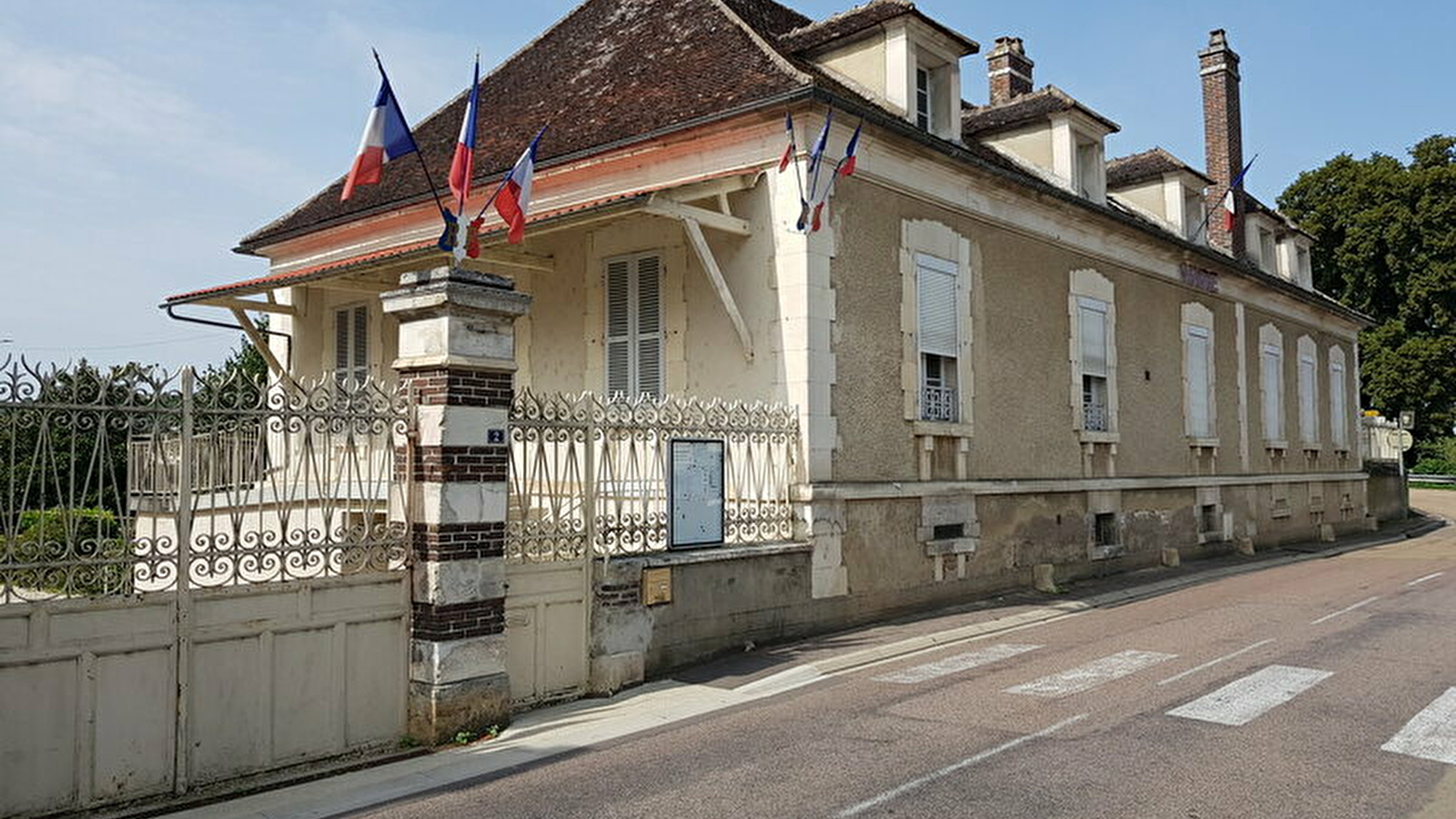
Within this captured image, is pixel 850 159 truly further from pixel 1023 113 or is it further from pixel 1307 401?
pixel 1307 401

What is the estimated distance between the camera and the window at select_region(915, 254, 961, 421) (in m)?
13.4

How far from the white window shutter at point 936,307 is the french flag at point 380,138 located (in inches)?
275

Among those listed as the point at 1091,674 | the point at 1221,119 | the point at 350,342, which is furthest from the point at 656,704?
the point at 1221,119

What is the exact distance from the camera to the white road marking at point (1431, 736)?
6.75 m

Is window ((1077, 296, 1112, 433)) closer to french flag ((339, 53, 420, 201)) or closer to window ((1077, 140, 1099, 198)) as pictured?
window ((1077, 140, 1099, 198))

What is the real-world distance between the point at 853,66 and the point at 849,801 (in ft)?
34.8

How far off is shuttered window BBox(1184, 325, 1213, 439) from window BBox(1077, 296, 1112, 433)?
11.0ft

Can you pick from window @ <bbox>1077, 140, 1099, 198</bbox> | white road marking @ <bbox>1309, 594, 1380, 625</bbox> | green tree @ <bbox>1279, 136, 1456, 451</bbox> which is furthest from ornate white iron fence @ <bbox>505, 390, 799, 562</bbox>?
green tree @ <bbox>1279, 136, 1456, 451</bbox>

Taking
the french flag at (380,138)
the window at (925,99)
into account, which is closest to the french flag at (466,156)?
the french flag at (380,138)

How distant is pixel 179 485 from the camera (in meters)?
6.37

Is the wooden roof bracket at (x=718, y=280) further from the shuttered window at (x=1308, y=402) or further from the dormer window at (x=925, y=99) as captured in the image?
the shuttered window at (x=1308, y=402)

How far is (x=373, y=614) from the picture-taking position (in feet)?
23.9

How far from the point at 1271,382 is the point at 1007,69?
913 cm

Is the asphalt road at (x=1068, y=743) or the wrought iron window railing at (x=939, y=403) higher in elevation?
the wrought iron window railing at (x=939, y=403)
